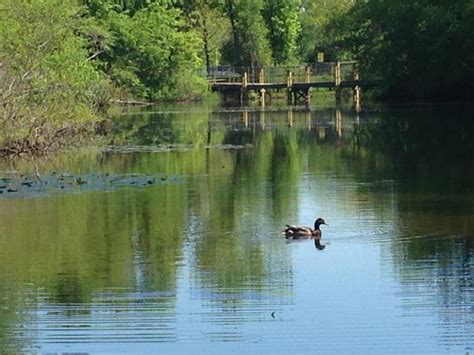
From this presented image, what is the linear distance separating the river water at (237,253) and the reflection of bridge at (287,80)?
3723 cm

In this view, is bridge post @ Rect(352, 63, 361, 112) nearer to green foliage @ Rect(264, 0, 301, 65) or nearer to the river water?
green foliage @ Rect(264, 0, 301, 65)

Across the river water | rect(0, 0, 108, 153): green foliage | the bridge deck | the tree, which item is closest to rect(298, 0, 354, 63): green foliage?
the tree

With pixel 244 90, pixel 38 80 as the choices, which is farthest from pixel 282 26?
pixel 38 80

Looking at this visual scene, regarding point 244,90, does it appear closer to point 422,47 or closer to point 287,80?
point 287,80

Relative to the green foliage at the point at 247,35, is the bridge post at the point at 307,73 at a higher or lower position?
lower

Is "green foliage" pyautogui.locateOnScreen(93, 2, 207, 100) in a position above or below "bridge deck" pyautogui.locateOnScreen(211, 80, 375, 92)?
above

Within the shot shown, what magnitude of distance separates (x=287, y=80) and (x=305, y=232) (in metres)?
54.5

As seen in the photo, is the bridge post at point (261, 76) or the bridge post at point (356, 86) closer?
the bridge post at point (356, 86)

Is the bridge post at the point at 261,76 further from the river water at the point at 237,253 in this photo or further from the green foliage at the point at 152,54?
the river water at the point at 237,253

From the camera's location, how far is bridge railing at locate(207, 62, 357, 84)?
73.3 m

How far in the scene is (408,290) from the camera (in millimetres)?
15023

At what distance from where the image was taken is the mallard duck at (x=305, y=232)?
18688mm

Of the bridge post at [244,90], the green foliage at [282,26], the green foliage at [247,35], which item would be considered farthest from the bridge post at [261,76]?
the green foliage at [282,26]

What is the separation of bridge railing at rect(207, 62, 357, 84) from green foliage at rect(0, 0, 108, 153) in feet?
107
